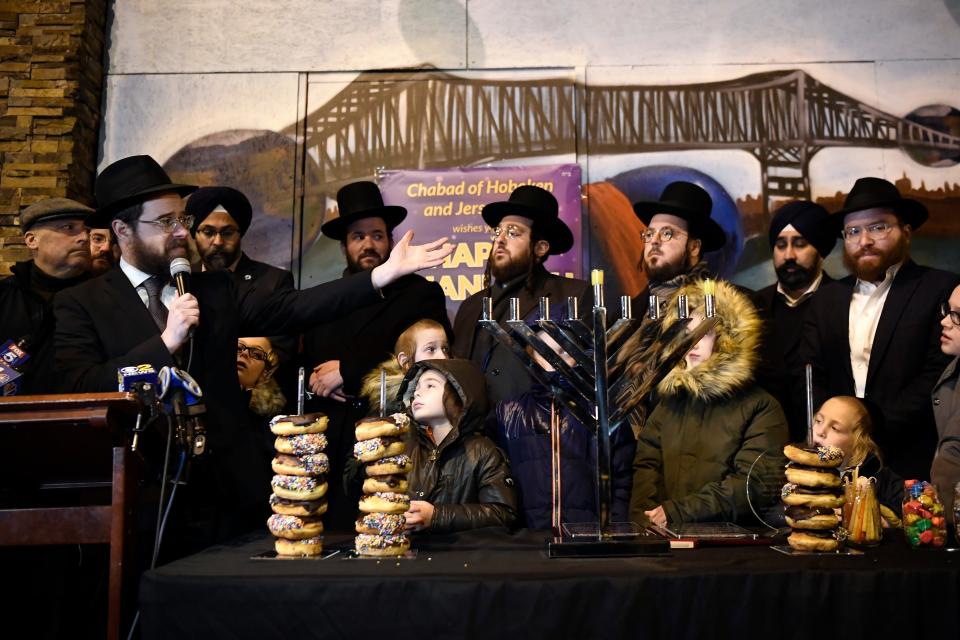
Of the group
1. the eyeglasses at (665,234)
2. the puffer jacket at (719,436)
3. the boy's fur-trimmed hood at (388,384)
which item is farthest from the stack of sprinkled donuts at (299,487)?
the eyeglasses at (665,234)

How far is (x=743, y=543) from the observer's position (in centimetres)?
283

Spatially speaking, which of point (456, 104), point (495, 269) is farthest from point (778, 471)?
point (456, 104)

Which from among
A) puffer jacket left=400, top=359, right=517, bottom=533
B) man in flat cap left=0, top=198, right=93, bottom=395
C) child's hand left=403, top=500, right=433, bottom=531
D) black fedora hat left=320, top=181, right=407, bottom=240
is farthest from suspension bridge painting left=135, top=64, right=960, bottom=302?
child's hand left=403, top=500, right=433, bottom=531

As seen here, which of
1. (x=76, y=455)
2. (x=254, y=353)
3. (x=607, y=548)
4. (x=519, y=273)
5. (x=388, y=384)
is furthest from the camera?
(x=519, y=273)

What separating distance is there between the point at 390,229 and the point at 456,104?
1389 millimetres

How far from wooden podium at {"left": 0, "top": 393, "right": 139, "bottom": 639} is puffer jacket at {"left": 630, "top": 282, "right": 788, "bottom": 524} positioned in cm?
200

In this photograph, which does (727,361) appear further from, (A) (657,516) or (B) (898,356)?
(B) (898,356)

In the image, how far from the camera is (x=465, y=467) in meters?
3.48

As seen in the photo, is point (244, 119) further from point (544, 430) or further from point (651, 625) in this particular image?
point (651, 625)

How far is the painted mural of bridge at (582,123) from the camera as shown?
6.57 m

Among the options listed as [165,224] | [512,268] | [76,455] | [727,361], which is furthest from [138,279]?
[727,361]

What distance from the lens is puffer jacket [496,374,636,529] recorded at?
366 cm

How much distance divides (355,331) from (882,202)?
2.96 metres

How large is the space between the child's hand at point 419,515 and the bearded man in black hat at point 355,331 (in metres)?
1.37
